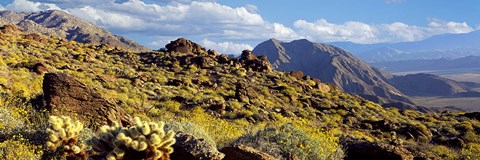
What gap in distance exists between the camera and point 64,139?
27.8 ft

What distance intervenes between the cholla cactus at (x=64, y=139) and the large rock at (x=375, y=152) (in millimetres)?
8037

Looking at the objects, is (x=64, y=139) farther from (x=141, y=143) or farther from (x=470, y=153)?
(x=470, y=153)

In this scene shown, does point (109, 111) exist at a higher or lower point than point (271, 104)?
higher

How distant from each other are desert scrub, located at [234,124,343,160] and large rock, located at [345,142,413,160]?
123 cm

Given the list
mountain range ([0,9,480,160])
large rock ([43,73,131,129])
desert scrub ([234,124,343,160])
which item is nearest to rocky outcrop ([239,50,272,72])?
mountain range ([0,9,480,160])

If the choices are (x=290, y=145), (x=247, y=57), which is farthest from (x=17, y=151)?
(x=247, y=57)

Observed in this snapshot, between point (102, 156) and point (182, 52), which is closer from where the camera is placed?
point (102, 156)

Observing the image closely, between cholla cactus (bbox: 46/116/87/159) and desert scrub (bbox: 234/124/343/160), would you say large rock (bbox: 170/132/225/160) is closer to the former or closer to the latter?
cholla cactus (bbox: 46/116/87/159)

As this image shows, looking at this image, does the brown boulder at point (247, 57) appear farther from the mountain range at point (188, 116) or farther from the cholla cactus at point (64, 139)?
the cholla cactus at point (64, 139)

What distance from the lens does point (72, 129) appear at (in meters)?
8.57

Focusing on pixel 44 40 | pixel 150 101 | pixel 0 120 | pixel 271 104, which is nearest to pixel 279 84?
pixel 271 104

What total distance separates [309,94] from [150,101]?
75.8 ft

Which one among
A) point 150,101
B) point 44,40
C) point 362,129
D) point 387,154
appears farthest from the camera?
point 44,40

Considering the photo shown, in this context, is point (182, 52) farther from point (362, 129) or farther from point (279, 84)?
point (362, 129)
